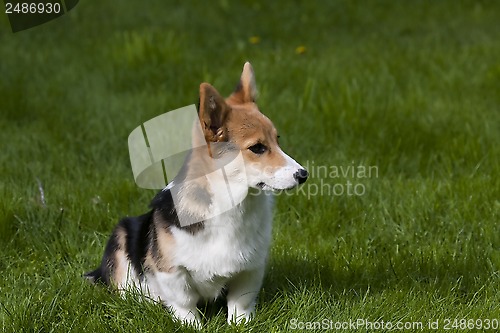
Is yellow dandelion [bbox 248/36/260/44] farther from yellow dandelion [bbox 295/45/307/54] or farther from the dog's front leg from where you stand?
the dog's front leg

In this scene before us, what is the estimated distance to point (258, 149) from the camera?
3121 mm

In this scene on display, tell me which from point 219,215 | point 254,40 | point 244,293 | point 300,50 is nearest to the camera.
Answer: point 219,215

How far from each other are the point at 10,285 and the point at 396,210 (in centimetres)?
212

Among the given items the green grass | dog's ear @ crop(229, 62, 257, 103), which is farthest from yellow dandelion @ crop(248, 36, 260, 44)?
dog's ear @ crop(229, 62, 257, 103)

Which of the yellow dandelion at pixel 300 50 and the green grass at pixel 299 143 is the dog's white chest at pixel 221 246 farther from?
the yellow dandelion at pixel 300 50

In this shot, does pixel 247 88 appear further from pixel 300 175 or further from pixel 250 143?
pixel 300 175

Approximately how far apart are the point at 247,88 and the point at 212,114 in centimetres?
33

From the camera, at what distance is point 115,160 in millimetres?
5215

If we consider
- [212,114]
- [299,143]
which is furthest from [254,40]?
[212,114]

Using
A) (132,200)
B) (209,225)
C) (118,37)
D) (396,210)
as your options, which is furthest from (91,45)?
(209,225)

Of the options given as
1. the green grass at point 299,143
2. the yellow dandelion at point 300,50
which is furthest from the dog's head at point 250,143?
the yellow dandelion at point 300,50

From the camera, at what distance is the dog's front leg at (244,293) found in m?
3.27

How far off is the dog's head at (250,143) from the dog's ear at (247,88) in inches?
6.7

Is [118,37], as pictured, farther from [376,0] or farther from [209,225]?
[209,225]
